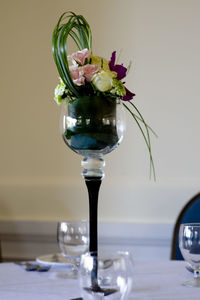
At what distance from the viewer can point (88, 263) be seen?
0.79 m

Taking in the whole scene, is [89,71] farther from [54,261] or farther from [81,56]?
[54,261]

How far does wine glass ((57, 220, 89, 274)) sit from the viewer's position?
1.17m

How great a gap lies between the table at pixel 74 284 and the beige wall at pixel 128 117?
846 mm

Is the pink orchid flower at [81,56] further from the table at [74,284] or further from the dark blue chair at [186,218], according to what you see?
the dark blue chair at [186,218]

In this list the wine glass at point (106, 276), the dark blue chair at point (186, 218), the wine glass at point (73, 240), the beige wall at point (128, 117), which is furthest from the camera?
the beige wall at point (128, 117)

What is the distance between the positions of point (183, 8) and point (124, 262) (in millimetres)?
1621

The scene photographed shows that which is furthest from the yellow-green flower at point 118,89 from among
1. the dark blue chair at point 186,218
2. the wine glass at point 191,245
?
the dark blue chair at point 186,218

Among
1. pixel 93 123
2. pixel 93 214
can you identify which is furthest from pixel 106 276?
pixel 93 123

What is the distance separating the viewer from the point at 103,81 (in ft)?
3.34

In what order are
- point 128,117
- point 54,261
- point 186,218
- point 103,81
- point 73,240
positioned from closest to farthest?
point 103,81 → point 73,240 → point 54,261 → point 186,218 → point 128,117

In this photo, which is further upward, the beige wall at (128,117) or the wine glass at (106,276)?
the beige wall at (128,117)

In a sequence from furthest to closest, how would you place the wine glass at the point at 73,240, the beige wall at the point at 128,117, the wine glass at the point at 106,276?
the beige wall at the point at 128,117 < the wine glass at the point at 73,240 < the wine glass at the point at 106,276

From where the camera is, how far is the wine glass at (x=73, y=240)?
1173 mm

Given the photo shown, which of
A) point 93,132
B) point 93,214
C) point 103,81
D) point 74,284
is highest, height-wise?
point 103,81
